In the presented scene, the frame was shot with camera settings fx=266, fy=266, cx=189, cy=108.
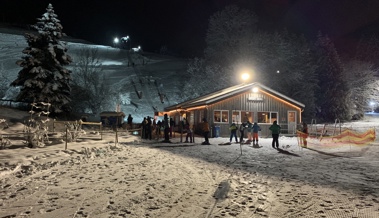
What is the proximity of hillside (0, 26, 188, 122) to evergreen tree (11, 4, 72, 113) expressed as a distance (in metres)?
17.8

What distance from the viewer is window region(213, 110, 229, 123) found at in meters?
22.9

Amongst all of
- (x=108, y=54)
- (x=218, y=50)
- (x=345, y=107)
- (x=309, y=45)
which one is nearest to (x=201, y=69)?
(x=218, y=50)

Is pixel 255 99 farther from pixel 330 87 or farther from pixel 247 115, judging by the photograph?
pixel 330 87

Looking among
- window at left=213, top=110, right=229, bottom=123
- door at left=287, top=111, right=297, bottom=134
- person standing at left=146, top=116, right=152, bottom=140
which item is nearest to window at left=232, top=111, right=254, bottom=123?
window at left=213, top=110, right=229, bottom=123

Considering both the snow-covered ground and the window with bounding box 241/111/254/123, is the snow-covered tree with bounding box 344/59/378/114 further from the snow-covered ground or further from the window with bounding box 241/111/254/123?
the snow-covered ground

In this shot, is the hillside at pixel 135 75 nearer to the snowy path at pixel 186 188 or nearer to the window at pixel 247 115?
the window at pixel 247 115

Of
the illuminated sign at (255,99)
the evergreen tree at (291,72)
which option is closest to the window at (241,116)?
the illuminated sign at (255,99)

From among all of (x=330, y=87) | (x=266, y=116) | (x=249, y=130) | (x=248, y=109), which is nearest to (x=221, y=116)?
(x=248, y=109)

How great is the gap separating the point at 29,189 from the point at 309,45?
45989mm

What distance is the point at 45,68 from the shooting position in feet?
75.4

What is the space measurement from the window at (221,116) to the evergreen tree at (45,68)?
42.4 feet

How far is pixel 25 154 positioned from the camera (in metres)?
8.83

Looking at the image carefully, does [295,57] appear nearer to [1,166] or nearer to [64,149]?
[64,149]

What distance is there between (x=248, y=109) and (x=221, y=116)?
2626 mm
